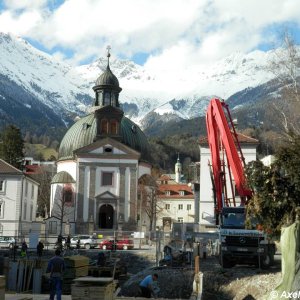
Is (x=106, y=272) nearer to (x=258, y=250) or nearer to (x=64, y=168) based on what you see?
(x=258, y=250)

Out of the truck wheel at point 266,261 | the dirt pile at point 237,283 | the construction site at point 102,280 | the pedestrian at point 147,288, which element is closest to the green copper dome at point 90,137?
the construction site at point 102,280

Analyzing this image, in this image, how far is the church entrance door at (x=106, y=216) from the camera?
69.9 meters

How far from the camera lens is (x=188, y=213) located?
96875 mm

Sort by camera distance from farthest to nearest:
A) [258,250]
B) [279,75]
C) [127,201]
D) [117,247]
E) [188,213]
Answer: [188,213], [127,201], [117,247], [279,75], [258,250]

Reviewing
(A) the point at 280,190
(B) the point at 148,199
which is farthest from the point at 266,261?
(B) the point at 148,199

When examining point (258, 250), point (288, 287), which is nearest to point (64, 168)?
point (258, 250)

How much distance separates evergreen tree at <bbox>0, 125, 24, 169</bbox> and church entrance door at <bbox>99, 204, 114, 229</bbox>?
37.4 metres

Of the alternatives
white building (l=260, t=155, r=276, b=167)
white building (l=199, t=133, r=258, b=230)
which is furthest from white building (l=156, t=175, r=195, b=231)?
white building (l=260, t=155, r=276, b=167)

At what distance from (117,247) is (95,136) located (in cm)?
2964

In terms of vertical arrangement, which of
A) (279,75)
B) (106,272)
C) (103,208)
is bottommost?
(106,272)

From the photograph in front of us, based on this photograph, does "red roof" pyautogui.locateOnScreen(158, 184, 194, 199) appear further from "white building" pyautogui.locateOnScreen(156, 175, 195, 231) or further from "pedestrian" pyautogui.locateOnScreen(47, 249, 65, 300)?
"pedestrian" pyautogui.locateOnScreen(47, 249, 65, 300)

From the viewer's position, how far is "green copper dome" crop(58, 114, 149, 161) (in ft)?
242

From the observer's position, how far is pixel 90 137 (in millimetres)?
73438

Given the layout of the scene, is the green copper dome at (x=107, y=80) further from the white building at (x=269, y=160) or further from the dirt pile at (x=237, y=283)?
the dirt pile at (x=237, y=283)
